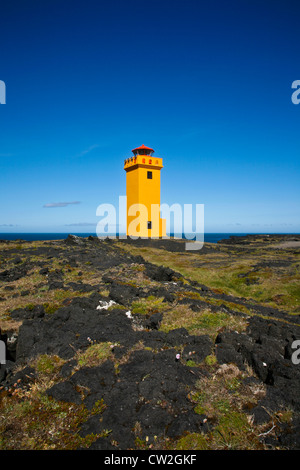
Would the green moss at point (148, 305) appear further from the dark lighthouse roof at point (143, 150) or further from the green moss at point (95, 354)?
the dark lighthouse roof at point (143, 150)

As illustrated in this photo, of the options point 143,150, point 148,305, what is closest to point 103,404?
point 148,305

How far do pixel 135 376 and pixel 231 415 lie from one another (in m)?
2.79

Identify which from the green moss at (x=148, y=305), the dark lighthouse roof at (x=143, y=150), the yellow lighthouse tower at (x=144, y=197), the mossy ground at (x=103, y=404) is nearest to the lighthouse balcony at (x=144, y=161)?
the yellow lighthouse tower at (x=144, y=197)

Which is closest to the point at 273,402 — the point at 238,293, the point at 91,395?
the point at 91,395

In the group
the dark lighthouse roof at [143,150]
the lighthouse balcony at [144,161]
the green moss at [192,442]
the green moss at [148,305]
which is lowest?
the green moss at [192,442]

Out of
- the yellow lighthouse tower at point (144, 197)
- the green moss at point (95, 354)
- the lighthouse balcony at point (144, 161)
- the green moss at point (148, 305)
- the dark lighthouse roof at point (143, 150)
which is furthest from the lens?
the dark lighthouse roof at point (143, 150)

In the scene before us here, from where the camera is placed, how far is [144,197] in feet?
187

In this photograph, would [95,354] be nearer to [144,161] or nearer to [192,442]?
[192,442]

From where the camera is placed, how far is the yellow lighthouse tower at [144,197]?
186 feet

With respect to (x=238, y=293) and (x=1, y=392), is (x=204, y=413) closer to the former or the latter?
(x=1, y=392)

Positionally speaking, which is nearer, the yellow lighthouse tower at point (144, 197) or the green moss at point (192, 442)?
the green moss at point (192, 442)

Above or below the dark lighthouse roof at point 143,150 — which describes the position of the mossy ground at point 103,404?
below

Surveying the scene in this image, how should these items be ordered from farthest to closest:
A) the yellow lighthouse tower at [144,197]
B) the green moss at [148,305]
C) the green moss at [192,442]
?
1. the yellow lighthouse tower at [144,197]
2. the green moss at [148,305]
3. the green moss at [192,442]

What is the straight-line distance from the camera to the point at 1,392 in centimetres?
689
